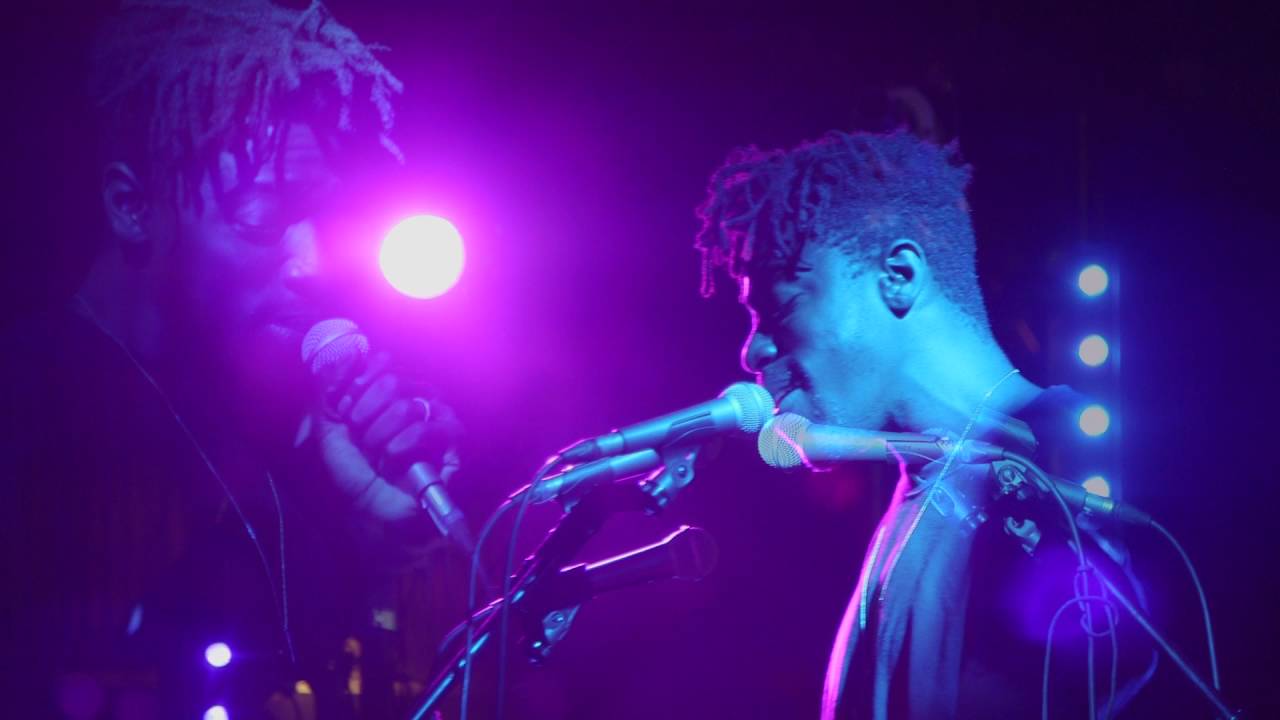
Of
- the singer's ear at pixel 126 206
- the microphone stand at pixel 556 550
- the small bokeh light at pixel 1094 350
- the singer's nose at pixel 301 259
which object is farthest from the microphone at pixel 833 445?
the singer's ear at pixel 126 206

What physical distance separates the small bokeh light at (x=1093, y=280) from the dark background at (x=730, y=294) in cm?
4

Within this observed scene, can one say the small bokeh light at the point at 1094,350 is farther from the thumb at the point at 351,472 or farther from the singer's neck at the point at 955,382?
the thumb at the point at 351,472

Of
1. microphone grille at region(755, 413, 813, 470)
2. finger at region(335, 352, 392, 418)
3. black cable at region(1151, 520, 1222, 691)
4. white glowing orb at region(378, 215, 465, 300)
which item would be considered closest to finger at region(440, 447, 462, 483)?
finger at region(335, 352, 392, 418)

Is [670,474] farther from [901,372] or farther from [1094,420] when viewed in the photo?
[1094,420]

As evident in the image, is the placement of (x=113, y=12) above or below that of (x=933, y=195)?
above

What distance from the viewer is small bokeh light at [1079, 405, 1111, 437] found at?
3.05m

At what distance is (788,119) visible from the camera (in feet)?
11.2

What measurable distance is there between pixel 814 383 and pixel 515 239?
1.05 metres

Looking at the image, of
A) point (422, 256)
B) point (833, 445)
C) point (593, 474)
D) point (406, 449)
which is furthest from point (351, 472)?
point (833, 445)

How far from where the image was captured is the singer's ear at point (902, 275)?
3.05m

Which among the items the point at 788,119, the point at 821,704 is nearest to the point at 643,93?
the point at 788,119

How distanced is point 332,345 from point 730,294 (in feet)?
4.01

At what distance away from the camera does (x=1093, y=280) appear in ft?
10.6

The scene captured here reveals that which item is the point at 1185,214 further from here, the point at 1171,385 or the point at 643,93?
the point at 643,93
